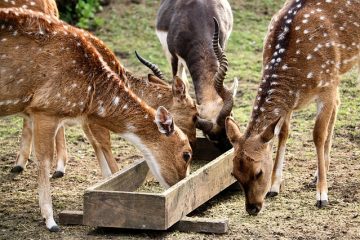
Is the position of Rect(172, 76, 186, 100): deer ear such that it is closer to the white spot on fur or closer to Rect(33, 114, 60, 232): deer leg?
the white spot on fur

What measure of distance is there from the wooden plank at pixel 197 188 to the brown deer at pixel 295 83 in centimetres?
39

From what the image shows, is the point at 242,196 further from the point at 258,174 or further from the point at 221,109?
the point at 221,109

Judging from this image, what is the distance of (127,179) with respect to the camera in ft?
29.7

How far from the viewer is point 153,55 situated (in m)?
15.2

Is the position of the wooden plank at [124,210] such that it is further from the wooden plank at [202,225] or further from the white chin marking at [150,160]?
the white chin marking at [150,160]

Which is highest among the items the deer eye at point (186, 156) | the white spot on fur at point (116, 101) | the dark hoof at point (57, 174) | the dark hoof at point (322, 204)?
the white spot on fur at point (116, 101)

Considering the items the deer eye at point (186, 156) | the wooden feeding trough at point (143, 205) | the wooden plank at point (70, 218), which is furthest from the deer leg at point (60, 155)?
the deer eye at point (186, 156)

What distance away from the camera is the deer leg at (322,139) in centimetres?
909

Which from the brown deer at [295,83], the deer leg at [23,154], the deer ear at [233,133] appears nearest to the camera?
the brown deer at [295,83]

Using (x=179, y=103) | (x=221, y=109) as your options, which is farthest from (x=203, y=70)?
(x=179, y=103)

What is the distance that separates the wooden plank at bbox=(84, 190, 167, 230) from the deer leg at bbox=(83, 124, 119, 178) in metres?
1.67

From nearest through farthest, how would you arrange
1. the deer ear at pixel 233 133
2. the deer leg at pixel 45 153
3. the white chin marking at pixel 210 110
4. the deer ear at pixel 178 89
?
the deer leg at pixel 45 153
the deer ear at pixel 233 133
the deer ear at pixel 178 89
the white chin marking at pixel 210 110

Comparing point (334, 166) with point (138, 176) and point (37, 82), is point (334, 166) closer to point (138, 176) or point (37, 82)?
point (138, 176)

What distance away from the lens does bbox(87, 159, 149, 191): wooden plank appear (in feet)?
28.1
